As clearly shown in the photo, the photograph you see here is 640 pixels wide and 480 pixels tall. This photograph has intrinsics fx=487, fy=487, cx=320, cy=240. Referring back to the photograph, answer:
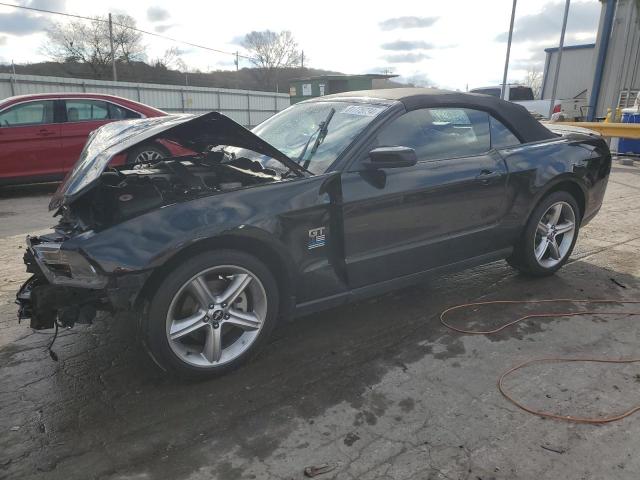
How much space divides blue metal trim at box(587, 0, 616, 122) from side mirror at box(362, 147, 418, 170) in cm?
1769

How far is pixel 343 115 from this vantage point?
346cm

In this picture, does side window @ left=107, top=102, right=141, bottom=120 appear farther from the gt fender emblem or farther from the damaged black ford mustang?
the gt fender emblem

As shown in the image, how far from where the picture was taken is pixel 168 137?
10.1 feet

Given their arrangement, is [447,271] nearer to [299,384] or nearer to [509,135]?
[509,135]

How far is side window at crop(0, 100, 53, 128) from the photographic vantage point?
734 centimetres

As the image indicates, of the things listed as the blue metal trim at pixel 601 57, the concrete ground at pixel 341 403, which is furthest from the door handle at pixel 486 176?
the blue metal trim at pixel 601 57

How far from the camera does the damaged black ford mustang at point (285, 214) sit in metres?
2.51

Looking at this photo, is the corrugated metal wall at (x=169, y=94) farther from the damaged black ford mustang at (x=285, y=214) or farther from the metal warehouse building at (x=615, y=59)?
the damaged black ford mustang at (x=285, y=214)

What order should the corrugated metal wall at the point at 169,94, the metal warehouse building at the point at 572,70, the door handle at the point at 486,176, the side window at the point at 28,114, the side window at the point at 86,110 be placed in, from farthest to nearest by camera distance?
the metal warehouse building at the point at 572,70
the corrugated metal wall at the point at 169,94
the side window at the point at 86,110
the side window at the point at 28,114
the door handle at the point at 486,176

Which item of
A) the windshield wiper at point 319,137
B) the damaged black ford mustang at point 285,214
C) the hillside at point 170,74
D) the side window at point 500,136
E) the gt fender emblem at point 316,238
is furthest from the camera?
the hillside at point 170,74

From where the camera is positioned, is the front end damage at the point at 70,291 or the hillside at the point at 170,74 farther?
the hillside at the point at 170,74

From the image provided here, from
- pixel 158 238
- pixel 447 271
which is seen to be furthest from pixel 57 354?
pixel 447 271

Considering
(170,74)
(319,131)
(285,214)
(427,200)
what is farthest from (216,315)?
(170,74)

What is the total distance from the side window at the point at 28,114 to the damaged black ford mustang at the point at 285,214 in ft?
15.8
